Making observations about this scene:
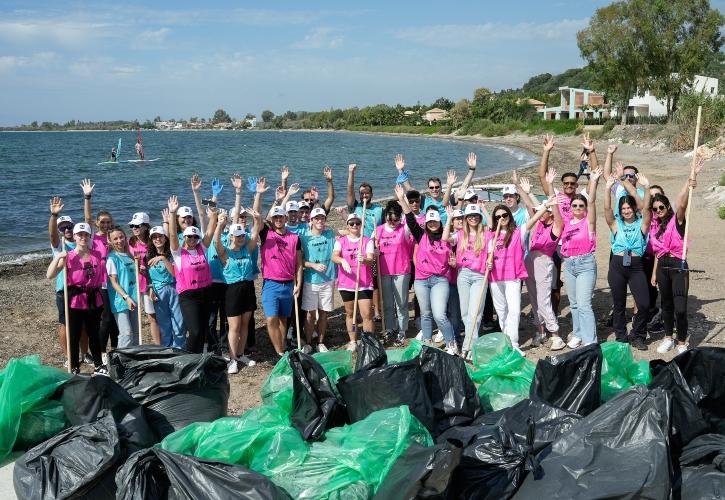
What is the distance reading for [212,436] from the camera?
3.91 metres

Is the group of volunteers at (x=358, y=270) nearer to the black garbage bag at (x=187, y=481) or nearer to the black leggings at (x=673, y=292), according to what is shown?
the black leggings at (x=673, y=292)

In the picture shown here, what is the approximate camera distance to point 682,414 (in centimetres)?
389

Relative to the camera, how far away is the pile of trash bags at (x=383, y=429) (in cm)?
339

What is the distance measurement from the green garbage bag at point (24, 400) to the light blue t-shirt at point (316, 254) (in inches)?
113

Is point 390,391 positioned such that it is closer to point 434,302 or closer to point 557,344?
point 434,302

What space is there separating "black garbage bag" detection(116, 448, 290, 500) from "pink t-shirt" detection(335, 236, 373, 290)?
146 inches

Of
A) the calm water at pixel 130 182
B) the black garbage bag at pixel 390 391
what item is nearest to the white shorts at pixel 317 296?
the black garbage bag at pixel 390 391

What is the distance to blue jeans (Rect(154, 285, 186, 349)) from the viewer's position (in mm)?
6543

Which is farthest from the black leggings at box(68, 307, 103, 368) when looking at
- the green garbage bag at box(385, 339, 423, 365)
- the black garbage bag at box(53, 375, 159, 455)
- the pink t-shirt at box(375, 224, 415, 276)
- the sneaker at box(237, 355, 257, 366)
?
the green garbage bag at box(385, 339, 423, 365)

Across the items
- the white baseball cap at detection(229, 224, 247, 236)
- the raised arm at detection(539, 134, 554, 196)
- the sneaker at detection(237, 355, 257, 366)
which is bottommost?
the sneaker at detection(237, 355, 257, 366)

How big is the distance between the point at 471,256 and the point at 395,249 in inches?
33.7

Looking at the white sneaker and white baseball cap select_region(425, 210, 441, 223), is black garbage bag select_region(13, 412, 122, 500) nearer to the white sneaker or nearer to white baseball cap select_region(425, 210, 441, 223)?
white baseball cap select_region(425, 210, 441, 223)

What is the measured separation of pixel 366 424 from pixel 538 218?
3.39 m

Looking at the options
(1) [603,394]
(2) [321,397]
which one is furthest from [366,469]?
(1) [603,394]
